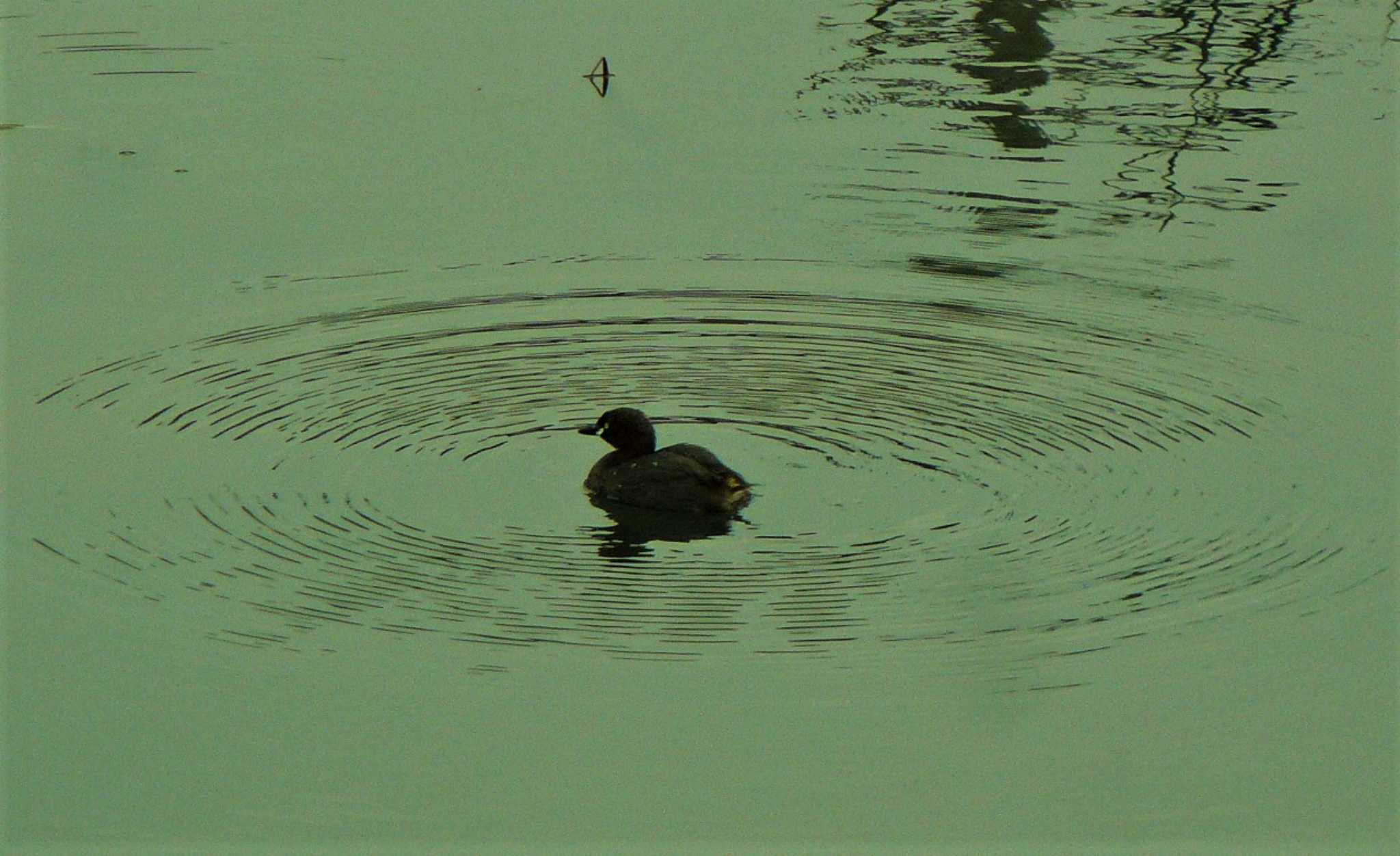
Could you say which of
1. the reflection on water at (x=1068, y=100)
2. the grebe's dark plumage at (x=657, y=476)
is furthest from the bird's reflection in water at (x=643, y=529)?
the reflection on water at (x=1068, y=100)

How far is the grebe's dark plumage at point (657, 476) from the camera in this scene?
32.7ft

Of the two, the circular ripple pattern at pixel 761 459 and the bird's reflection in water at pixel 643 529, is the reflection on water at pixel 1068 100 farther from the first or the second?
the bird's reflection in water at pixel 643 529

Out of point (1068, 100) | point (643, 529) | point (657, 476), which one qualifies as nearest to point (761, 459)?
point (657, 476)

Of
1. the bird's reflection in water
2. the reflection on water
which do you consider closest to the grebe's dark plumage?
the bird's reflection in water

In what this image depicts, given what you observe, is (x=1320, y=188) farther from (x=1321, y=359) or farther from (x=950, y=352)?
(x=950, y=352)

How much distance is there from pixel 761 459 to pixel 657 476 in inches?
27.0

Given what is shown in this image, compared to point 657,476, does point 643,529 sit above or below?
below

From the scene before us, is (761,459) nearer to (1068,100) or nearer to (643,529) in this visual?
(643,529)

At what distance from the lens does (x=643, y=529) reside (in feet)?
32.6

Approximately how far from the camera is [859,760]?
7918mm

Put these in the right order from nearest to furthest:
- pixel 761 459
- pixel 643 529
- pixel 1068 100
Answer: pixel 643 529, pixel 761 459, pixel 1068 100

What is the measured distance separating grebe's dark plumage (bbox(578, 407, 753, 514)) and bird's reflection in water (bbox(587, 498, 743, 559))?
1.3 inches

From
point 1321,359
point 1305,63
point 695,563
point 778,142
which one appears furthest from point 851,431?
point 1305,63

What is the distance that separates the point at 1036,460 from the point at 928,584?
1.51 m
